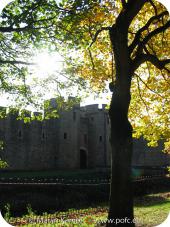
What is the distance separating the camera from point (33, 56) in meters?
11.5

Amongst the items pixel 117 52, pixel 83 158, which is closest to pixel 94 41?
pixel 117 52

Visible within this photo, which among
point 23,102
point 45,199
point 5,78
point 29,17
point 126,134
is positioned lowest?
point 45,199

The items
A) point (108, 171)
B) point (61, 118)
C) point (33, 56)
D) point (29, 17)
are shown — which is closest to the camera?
point (29, 17)

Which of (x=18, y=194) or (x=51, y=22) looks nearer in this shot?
(x=51, y=22)

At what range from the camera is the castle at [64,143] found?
109ft

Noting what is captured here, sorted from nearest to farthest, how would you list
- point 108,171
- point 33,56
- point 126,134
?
point 126,134
point 33,56
point 108,171

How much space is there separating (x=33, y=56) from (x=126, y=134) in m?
5.13

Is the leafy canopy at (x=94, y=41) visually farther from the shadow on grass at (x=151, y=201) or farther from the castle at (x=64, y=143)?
the castle at (x=64, y=143)

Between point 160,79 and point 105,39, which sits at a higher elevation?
point 105,39

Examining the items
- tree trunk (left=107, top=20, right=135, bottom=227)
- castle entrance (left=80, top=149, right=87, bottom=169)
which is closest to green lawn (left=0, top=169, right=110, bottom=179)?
castle entrance (left=80, top=149, right=87, bottom=169)

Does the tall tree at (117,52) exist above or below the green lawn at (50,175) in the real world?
above

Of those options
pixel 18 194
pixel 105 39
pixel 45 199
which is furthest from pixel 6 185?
pixel 105 39

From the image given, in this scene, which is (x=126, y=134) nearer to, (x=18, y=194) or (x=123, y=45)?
(x=123, y=45)

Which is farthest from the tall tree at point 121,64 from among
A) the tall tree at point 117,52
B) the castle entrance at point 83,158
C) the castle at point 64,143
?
the castle entrance at point 83,158
